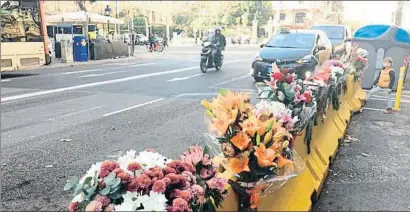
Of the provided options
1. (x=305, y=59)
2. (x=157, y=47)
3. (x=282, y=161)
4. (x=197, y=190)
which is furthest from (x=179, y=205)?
(x=157, y=47)

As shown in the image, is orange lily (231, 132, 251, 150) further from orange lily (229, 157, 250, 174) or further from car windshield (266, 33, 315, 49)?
car windshield (266, 33, 315, 49)

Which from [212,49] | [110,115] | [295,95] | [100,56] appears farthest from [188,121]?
[100,56]

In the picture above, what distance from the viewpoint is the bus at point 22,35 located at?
14.6 m

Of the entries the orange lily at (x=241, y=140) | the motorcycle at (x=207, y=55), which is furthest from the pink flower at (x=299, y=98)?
the motorcycle at (x=207, y=55)

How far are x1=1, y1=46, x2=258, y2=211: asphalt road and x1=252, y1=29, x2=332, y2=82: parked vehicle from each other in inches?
31.7

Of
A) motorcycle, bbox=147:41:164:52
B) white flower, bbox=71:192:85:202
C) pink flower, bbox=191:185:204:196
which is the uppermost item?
white flower, bbox=71:192:85:202

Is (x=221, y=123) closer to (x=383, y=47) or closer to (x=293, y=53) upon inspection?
(x=293, y=53)

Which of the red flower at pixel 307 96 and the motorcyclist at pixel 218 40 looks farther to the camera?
the motorcyclist at pixel 218 40

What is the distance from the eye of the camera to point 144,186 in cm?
205

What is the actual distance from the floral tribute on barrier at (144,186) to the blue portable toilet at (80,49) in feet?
68.6

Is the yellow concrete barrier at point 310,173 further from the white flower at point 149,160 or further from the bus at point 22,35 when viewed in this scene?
the bus at point 22,35

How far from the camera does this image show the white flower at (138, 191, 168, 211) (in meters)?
1.93

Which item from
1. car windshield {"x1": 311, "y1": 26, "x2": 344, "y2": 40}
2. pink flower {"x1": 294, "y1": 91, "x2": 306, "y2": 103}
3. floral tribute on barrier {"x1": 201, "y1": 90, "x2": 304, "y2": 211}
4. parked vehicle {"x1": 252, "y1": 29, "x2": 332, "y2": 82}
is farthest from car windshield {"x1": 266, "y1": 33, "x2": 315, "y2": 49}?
floral tribute on barrier {"x1": 201, "y1": 90, "x2": 304, "y2": 211}

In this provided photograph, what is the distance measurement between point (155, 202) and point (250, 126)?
1.10 m
